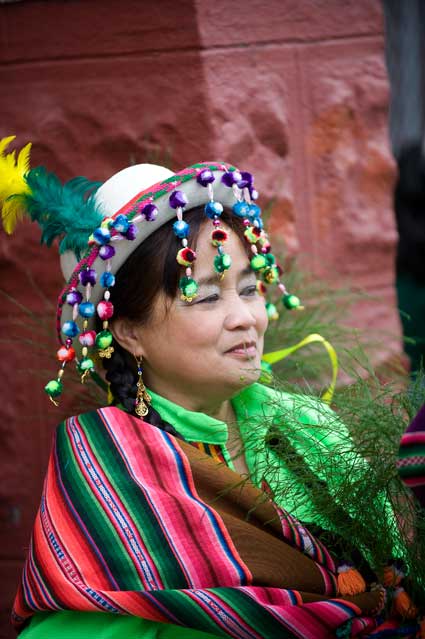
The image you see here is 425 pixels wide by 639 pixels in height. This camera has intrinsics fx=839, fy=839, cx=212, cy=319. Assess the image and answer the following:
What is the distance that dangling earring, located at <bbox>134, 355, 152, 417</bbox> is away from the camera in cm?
158

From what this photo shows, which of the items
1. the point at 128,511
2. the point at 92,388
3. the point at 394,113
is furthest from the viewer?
the point at 394,113

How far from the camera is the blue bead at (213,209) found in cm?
152

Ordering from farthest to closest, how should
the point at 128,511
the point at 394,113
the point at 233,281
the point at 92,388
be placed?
the point at 394,113 → the point at 92,388 → the point at 233,281 → the point at 128,511

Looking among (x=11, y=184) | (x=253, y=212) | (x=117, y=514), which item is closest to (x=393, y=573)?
(x=117, y=514)

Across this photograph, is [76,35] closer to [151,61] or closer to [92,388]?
[151,61]

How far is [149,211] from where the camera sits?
1.49m

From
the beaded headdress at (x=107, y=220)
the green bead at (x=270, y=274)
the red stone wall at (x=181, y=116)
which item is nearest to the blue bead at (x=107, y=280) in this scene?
the beaded headdress at (x=107, y=220)

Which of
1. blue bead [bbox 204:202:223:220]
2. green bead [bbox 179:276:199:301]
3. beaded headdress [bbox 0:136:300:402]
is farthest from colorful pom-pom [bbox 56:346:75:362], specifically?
blue bead [bbox 204:202:223:220]

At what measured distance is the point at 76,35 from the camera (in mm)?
2061

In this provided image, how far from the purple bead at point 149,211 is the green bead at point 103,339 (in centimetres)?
24

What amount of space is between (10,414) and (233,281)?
2.97 ft

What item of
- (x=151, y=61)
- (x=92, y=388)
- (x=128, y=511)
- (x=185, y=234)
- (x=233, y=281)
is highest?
(x=151, y=61)

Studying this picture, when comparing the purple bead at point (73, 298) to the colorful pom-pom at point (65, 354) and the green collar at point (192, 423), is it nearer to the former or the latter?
the colorful pom-pom at point (65, 354)

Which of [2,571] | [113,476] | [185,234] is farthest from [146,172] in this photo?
[2,571]
